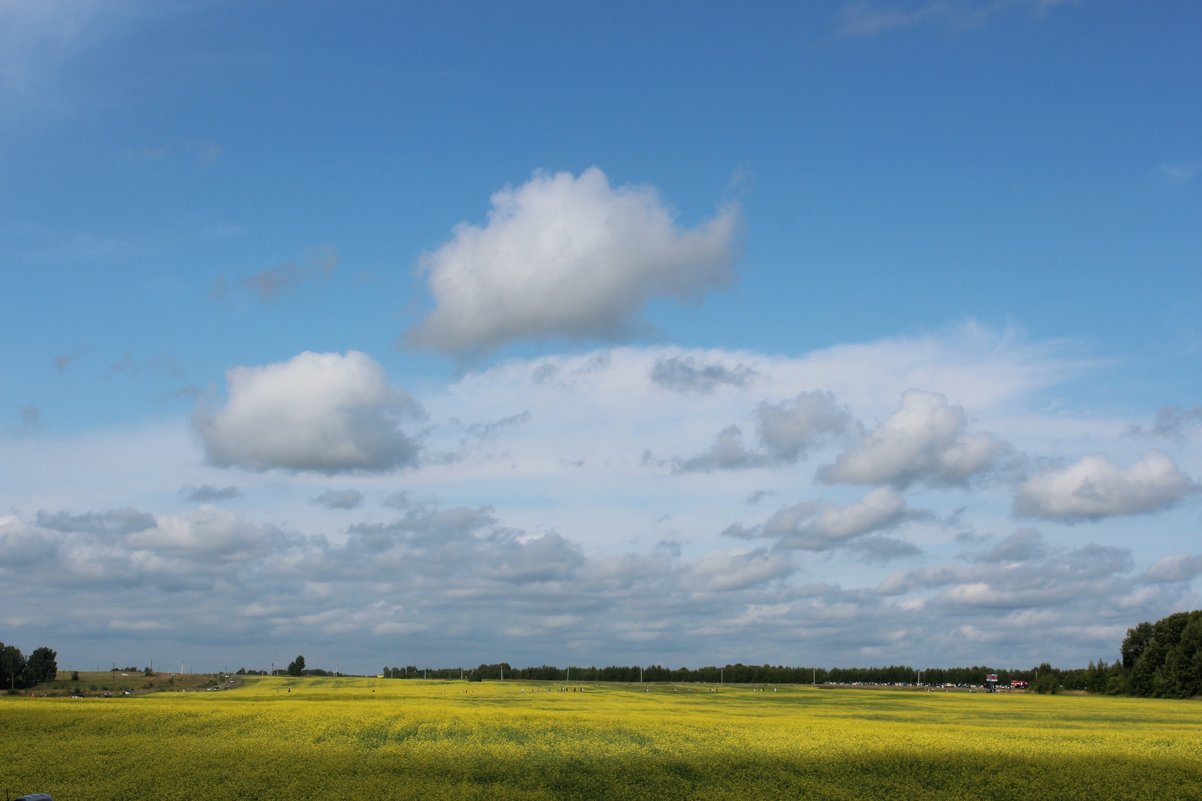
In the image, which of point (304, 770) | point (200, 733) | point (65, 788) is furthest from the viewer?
point (200, 733)

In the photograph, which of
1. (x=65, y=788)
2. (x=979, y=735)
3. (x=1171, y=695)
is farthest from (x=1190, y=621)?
(x=65, y=788)

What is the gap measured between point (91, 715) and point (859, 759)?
53.1 metres

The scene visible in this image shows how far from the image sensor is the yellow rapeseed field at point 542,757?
52.6 metres

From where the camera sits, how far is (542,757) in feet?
193

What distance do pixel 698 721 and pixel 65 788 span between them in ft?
143

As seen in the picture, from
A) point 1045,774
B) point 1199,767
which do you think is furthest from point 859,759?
point 1199,767

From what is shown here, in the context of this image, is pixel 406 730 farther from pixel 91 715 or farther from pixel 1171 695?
pixel 1171 695

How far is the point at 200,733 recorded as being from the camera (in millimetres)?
64688

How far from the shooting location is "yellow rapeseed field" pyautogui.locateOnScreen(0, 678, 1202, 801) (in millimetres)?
52625

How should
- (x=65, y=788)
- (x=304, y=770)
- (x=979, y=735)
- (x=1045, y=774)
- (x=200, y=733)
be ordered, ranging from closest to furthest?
(x=65, y=788), (x=304, y=770), (x=1045, y=774), (x=200, y=733), (x=979, y=735)

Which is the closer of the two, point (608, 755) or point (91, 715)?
point (608, 755)

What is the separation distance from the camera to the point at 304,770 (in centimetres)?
5444

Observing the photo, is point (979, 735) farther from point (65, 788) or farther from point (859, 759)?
point (65, 788)

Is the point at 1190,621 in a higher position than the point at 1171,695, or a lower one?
higher
